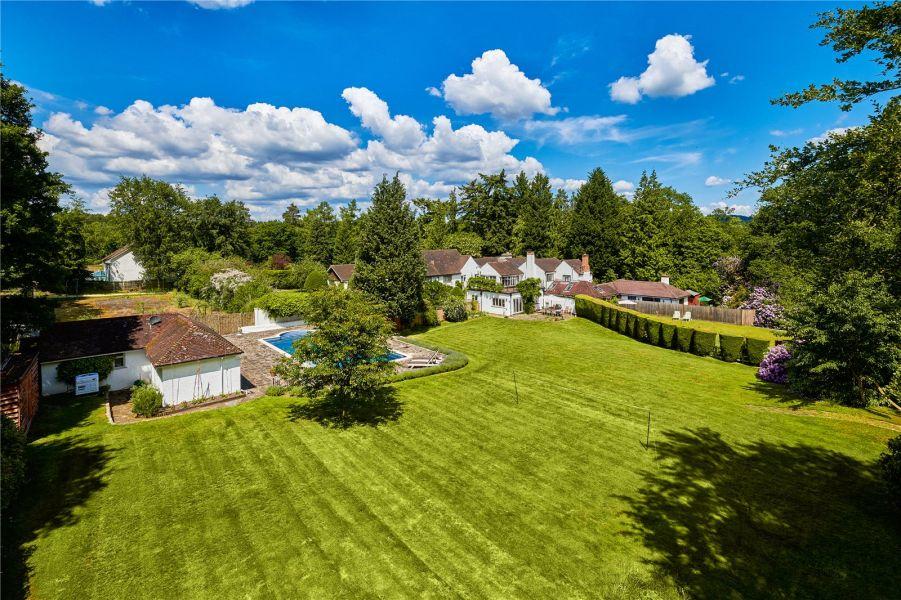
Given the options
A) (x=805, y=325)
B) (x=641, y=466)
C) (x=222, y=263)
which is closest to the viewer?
(x=641, y=466)

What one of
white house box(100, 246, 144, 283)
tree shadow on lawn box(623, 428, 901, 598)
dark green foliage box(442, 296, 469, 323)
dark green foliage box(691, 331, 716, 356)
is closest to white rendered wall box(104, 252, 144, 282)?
white house box(100, 246, 144, 283)

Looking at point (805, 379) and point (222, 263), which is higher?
point (222, 263)

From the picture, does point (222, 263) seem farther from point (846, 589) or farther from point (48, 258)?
point (846, 589)

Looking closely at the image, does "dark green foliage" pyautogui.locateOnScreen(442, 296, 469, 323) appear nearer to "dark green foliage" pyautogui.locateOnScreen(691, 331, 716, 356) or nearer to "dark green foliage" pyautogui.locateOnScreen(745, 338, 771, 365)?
"dark green foliage" pyautogui.locateOnScreen(691, 331, 716, 356)

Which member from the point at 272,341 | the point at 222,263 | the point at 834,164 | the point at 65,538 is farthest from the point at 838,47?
the point at 222,263

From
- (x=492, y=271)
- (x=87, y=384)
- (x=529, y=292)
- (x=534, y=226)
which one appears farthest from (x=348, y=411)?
(x=534, y=226)
